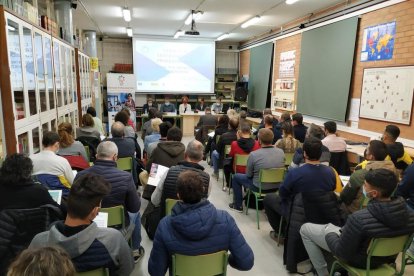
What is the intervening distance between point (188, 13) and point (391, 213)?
6.63 meters

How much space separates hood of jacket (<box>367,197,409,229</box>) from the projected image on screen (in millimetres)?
9656

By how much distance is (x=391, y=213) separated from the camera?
194 cm

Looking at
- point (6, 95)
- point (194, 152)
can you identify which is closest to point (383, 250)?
point (194, 152)

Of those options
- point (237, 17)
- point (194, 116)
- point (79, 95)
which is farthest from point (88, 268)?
point (194, 116)

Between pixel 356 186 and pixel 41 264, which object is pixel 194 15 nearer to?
pixel 356 186

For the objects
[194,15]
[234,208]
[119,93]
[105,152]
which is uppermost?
[194,15]

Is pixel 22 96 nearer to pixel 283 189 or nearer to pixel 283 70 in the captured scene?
pixel 283 189

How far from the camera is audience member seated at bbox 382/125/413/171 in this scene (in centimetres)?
362

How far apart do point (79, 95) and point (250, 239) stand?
4.88 metres

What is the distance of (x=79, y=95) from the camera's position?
6.48 m

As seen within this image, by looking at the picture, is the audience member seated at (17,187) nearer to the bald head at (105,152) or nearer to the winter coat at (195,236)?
the bald head at (105,152)

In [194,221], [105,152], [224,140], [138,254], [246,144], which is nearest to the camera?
[194,221]

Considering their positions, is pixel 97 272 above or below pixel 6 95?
below

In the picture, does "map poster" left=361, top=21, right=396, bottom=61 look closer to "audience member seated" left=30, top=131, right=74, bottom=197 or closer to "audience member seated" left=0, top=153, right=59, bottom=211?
"audience member seated" left=30, top=131, right=74, bottom=197
